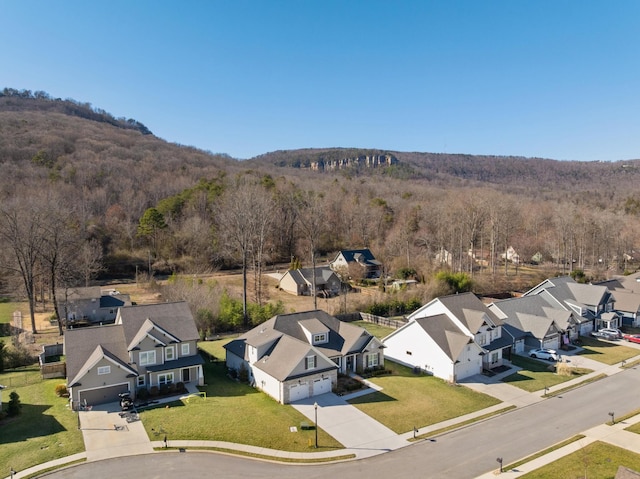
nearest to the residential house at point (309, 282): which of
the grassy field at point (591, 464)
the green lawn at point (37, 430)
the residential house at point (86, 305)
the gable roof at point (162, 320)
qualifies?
the residential house at point (86, 305)

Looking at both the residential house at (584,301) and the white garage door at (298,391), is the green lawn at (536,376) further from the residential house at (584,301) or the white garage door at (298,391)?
the white garage door at (298,391)

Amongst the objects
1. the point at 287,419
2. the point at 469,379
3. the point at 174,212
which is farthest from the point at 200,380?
the point at 174,212

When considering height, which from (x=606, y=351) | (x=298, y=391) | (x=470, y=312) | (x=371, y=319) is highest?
(x=470, y=312)

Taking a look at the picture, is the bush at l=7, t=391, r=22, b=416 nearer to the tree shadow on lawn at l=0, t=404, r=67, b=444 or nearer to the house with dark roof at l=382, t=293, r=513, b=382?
the tree shadow on lawn at l=0, t=404, r=67, b=444

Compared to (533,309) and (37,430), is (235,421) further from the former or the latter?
(533,309)

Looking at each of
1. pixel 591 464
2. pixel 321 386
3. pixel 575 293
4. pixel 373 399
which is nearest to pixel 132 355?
pixel 321 386

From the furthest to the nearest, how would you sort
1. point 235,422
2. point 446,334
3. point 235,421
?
point 446,334 < point 235,421 < point 235,422
